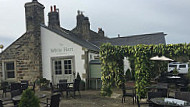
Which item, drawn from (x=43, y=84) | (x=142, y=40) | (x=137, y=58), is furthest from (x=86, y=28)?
(x=137, y=58)

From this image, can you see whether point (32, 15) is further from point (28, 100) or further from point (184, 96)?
point (184, 96)

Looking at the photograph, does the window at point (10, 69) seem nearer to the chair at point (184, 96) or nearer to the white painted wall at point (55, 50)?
the white painted wall at point (55, 50)

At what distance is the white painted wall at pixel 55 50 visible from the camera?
10195 millimetres

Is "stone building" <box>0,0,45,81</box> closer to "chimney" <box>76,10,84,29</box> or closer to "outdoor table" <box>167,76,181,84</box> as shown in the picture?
"chimney" <box>76,10,84,29</box>

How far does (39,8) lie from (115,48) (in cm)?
656

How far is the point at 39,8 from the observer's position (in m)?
10.7

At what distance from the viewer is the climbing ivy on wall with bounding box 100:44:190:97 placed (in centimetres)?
669

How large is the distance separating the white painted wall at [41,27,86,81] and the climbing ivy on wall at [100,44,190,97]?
2.68 m

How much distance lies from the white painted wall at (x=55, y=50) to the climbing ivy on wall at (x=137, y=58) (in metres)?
2.68

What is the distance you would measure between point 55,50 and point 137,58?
5.99 meters

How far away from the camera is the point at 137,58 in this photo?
702cm

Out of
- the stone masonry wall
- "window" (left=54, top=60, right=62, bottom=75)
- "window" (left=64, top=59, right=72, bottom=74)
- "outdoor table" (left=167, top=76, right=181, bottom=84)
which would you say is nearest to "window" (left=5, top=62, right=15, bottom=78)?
the stone masonry wall

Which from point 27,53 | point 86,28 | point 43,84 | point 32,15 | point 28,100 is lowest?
point 43,84

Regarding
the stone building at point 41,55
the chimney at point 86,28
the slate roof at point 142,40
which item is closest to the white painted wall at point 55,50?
the stone building at point 41,55
